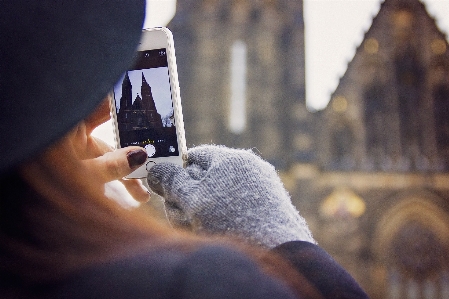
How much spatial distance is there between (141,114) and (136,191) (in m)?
0.16

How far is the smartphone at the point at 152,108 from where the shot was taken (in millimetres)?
979

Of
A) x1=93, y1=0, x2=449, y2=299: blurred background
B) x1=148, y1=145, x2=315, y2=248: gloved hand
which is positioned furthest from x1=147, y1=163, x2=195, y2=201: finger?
x1=93, y1=0, x2=449, y2=299: blurred background

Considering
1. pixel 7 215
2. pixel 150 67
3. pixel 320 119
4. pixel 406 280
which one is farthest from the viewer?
pixel 320 119

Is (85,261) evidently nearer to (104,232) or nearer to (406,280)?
(104,232)

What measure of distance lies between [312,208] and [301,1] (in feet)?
17.0

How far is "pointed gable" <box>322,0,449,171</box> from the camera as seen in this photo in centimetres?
1302

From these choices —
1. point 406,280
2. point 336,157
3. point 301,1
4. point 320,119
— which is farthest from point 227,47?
point 406,280

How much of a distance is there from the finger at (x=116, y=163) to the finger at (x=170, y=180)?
34 millimetres

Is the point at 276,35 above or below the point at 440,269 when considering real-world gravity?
above

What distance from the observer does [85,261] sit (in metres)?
0.61

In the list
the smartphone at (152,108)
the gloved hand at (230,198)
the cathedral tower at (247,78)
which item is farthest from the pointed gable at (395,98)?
the gloved hand at (230,198)

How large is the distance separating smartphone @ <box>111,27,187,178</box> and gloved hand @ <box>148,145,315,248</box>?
161 millimetres

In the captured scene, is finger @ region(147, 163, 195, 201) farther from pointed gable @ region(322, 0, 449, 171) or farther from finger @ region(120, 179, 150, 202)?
pointed gable @ region(322, 0, 449, 171)

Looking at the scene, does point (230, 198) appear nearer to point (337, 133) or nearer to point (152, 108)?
point (152, 108)
